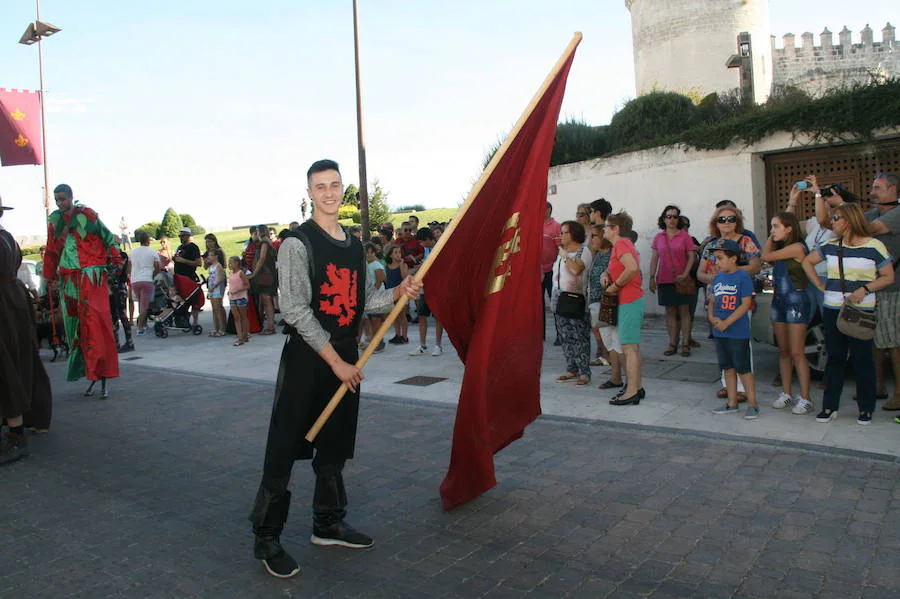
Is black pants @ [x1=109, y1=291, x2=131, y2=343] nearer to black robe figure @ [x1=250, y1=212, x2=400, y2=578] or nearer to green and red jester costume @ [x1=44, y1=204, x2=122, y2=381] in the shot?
green and red jester costume @ [x1=44, y1=204, x2=122, y2=381]

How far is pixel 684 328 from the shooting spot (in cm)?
940

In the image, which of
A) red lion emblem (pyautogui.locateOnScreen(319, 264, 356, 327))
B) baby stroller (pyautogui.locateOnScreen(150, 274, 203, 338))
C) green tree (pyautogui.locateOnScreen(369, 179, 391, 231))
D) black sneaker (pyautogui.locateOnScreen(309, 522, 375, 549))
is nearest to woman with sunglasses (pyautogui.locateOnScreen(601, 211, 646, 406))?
black sneaker (pyautogui.locateOnScreen(309, 522, 375, 549))

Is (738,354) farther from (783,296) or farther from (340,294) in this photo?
(340,294)

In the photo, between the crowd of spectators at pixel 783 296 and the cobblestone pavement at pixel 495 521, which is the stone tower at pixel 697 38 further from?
the cobblestone pavement at pixel 495 521

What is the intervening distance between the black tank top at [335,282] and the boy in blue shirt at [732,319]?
12.5 feet

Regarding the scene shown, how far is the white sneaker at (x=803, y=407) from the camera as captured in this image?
6.45 m

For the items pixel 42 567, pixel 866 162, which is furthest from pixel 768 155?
pixel 42 567

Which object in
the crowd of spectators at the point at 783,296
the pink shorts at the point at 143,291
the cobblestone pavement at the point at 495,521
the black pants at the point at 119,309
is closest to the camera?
the cobblestone pavement at the point at 495,521

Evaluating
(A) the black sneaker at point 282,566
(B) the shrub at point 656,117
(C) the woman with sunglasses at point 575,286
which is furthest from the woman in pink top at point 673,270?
(A) the black sneaker at point 282,566

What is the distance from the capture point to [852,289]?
237 inches

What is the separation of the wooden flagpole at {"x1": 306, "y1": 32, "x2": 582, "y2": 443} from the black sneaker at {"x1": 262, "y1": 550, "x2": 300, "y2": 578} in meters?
0.59

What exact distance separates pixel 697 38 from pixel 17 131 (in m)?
17.9

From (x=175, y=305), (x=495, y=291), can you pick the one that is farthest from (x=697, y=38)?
(x=495, y=291)

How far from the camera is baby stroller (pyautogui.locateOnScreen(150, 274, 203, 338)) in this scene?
1535 cm
